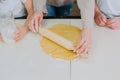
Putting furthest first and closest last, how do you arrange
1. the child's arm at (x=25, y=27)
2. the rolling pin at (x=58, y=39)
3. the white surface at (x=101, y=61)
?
the child's arm at (x=25, y=27) < the rolling pin at (x=58, y=39) < the white surface at (x=101, y=61)

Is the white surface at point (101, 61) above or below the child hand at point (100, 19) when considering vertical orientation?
below

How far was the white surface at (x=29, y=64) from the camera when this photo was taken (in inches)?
38.4

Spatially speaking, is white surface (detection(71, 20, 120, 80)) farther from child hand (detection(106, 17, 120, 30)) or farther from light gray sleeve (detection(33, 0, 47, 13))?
light gray sleeve (detection(33, 0, 47, 13))

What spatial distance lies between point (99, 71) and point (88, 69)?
49 mm

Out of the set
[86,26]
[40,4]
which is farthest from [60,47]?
[40,4]

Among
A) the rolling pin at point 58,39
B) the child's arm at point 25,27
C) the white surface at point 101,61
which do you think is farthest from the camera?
the child's arm at point 25,27

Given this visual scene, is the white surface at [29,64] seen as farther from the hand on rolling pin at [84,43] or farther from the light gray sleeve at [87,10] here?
the light gray sleeve at [87,10]

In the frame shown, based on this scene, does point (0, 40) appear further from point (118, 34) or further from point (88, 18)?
point (118, 34)

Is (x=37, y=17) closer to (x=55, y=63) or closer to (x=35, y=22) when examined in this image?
(x=35, y=22)

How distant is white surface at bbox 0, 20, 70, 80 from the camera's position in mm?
977

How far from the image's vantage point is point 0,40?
1175 millimetres

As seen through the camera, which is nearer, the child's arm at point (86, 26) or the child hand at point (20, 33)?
the child's arm at point (86, 26)

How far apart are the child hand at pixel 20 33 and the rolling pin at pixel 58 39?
0.09 metres

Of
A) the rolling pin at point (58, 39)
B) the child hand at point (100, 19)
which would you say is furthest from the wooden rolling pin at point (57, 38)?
the child hand at point (100, 19)
